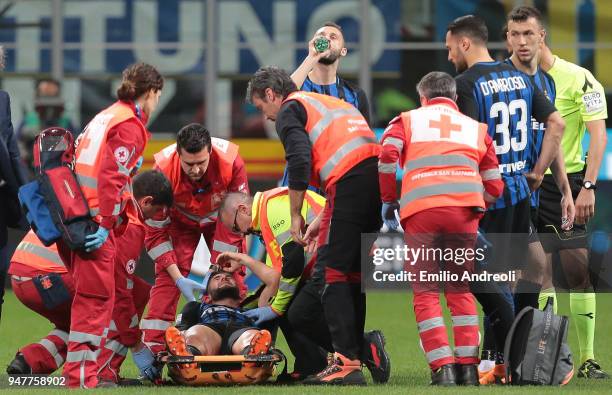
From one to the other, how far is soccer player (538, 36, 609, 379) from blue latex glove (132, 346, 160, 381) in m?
2.54

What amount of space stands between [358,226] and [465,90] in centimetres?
103

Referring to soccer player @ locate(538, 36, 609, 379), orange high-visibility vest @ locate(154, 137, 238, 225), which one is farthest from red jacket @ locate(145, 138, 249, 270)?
soccer player @ locate(538, 36, 609, 379)

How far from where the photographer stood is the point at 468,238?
7.71 metres

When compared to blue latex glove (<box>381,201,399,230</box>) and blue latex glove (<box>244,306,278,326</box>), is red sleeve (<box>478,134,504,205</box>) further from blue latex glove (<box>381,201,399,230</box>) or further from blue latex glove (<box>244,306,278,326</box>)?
blue latex glove (<box>244,306,278,326</box>)

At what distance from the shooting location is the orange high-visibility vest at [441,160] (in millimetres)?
7660

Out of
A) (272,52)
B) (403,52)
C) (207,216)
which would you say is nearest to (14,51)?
(272,52)

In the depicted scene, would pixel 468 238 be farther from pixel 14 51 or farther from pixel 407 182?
pixel 14 51

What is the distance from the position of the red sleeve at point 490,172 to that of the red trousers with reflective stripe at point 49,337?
2411 millimetres

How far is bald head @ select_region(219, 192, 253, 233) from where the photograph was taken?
28.4 feet

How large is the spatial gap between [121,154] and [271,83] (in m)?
1.00

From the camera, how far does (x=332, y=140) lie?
8.02 m

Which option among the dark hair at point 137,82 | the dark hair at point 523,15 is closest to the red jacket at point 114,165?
the dark hair at point 137,82

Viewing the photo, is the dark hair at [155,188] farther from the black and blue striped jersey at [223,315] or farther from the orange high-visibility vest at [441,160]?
the orange high-visibility vest at [441,160]

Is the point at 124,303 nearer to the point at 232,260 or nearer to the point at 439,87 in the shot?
the point at 232,260
